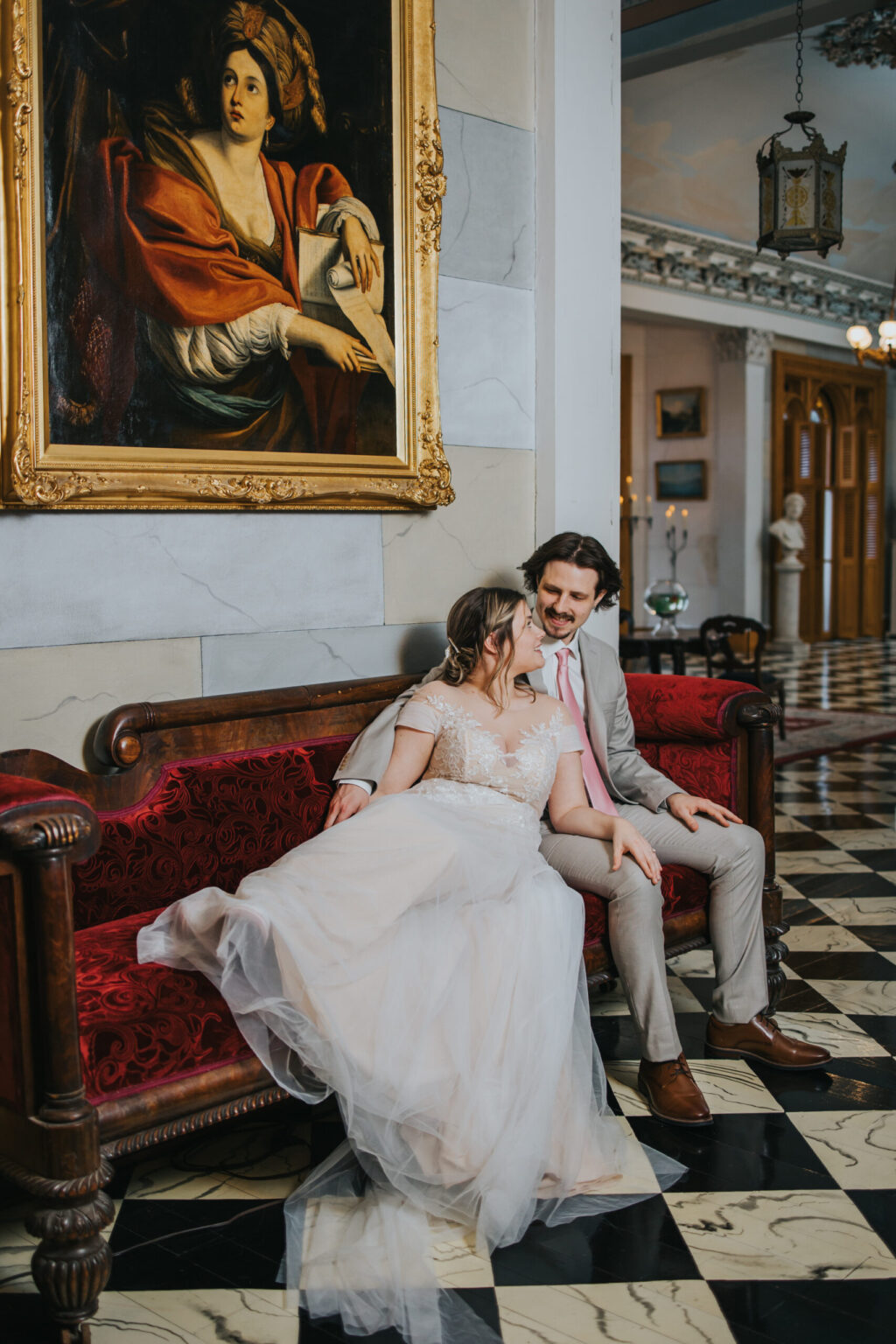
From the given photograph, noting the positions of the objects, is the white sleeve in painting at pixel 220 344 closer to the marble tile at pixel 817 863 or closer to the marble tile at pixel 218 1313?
the marble tile at pixel 218 1313

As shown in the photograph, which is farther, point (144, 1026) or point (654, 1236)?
Result: point (654, 1236)

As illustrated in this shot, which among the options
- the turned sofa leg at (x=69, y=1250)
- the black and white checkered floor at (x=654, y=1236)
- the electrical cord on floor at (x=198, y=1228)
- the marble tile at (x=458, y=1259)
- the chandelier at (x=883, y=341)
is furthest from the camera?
the chandelier at (x=883, y=341)

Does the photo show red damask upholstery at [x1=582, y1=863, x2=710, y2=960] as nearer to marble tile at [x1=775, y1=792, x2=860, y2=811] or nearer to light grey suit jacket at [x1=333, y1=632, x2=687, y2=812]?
light grey suit jacket at [x1=333, y1=632, x2=687, y2=812]

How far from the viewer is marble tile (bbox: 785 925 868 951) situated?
14.2ft

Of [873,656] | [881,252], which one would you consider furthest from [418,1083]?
[881,252]

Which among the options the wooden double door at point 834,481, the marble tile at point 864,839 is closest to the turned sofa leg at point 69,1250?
the marble tile at point 864,839

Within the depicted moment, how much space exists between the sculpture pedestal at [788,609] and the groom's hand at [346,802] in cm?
1321

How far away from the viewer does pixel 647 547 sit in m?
15.8

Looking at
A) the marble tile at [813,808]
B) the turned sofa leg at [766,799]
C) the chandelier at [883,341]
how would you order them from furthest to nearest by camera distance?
the chandelier at [883,341] < the marble tile at [813,808] < the turned sofa leg at [766,799]

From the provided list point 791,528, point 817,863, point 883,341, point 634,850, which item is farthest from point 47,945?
point 791,528

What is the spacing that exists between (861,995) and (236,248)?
2.87 m

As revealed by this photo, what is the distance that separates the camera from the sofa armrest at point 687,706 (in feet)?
11.8

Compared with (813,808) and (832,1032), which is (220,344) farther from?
(813,808)

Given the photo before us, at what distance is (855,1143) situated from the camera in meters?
2.84
